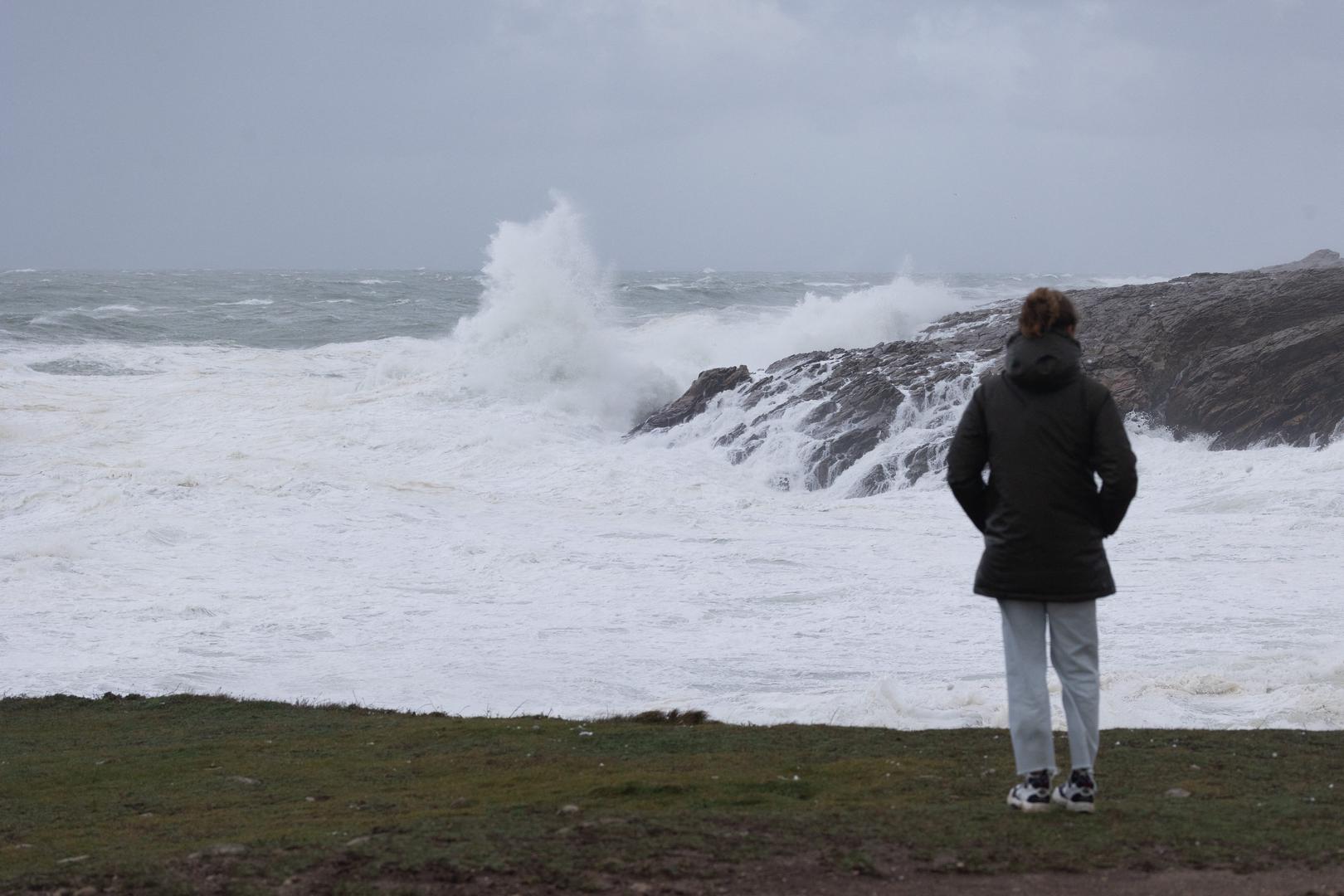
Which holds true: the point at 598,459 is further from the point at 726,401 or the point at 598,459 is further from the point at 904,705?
the point at 904,705

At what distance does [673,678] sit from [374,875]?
7.84 meters

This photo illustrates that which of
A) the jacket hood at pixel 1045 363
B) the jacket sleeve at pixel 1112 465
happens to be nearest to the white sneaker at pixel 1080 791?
the jacket sleeve at pixel 1112 465

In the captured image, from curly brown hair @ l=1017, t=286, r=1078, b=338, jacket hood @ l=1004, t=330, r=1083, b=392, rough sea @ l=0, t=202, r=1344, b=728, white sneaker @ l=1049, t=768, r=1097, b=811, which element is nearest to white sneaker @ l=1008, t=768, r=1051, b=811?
white sneaker @ l=1049, t=768, r=1097, b=811

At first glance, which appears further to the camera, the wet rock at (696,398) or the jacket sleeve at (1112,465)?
the wet rock at (696,398)

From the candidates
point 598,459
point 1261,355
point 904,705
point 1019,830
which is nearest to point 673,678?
point 904,705

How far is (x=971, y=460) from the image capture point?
517 centimetres

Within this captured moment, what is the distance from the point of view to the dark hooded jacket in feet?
16.5

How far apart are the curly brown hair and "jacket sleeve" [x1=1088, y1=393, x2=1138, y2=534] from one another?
13.8 inches

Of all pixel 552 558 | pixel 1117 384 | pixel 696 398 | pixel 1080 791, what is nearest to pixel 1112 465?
pixel 1080 791

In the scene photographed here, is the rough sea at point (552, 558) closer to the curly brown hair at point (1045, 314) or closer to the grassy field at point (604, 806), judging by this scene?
the grassy field at point (604, 806)

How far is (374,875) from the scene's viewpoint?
4.71m

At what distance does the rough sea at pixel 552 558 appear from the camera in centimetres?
1212

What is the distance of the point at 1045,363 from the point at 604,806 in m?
2.76

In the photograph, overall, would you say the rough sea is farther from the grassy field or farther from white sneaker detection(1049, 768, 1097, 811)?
white sneaker detection(1049, 768, 1097, 811)
